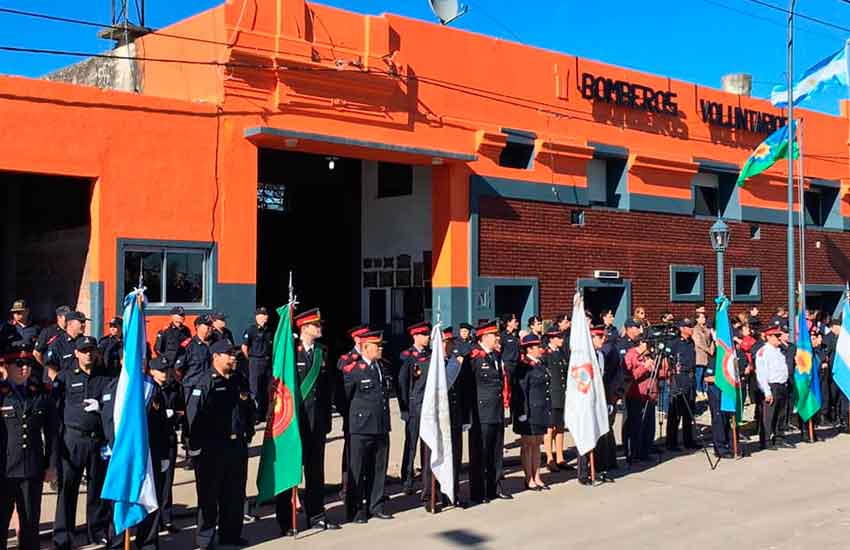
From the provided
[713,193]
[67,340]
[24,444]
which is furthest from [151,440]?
[713,193]

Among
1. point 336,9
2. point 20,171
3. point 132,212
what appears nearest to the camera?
point 20,171

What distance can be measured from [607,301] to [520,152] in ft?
13.8

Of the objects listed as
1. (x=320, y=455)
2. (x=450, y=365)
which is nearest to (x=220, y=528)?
(x=320, y=455)

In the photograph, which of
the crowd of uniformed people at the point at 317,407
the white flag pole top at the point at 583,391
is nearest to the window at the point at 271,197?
the crowd of uniformed people at the point at 317,407

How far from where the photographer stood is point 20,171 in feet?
44.2

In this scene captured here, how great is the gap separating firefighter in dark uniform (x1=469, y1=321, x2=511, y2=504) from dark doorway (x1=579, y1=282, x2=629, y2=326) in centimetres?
1062

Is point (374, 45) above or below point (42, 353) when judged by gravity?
above

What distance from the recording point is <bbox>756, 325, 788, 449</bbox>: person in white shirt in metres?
14.1

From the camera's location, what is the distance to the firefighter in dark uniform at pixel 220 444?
8.20 meters

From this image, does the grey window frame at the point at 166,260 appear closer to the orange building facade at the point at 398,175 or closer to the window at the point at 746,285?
the orange building facade at the point at 398,175

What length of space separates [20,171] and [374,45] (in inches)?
268

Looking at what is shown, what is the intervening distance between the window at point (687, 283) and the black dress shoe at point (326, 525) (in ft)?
48.2

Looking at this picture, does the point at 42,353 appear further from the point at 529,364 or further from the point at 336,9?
the point at 336,9

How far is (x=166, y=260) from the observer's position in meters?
14.7
